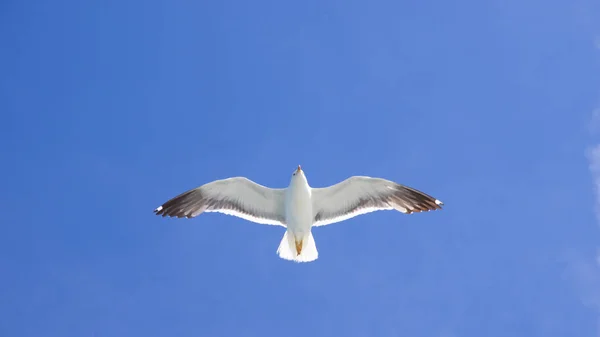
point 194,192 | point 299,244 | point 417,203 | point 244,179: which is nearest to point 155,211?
point 194,192

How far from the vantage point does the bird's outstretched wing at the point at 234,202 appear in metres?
12.5

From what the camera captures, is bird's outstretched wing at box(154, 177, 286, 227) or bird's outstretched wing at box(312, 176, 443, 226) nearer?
bird's outstretched wing at box(312, 176, 443, 226)

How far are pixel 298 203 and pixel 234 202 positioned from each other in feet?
4.47

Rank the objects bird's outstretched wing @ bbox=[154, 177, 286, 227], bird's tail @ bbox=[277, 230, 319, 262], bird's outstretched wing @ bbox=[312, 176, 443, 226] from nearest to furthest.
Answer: bird's tail @ bbox=[277, 230, 319, 262]
bird's outstretched wing @ bbox=[312, 176, 443, 226]
bird's outstretched wing @ bbox=[154, 177, 286, 227]

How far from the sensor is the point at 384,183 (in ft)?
40.5

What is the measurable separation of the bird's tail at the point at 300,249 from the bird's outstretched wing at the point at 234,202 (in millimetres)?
527

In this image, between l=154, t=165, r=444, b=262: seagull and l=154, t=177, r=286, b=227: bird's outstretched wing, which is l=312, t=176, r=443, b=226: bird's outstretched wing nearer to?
l=154, t=165, r=444, b=262: seagull

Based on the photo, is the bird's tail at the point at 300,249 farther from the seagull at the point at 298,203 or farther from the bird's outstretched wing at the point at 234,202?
the bird's outstretched wing at the point at 234,202

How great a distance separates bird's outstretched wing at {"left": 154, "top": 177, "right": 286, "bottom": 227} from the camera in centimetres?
1249

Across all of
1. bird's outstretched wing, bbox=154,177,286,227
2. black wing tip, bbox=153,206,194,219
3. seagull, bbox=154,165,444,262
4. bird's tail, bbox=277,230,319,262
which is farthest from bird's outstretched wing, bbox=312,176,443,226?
black wing tip, bbox=153,206,194,219

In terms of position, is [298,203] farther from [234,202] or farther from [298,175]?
[234,202]

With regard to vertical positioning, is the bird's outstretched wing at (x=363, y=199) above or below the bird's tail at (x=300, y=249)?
above

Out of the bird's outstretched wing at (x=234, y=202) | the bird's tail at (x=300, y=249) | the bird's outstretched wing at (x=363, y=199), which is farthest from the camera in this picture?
the bird's outstretched wing at (x=234, y=202)

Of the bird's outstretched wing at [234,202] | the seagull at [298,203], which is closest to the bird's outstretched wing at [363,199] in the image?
the seagull at [298,203]
